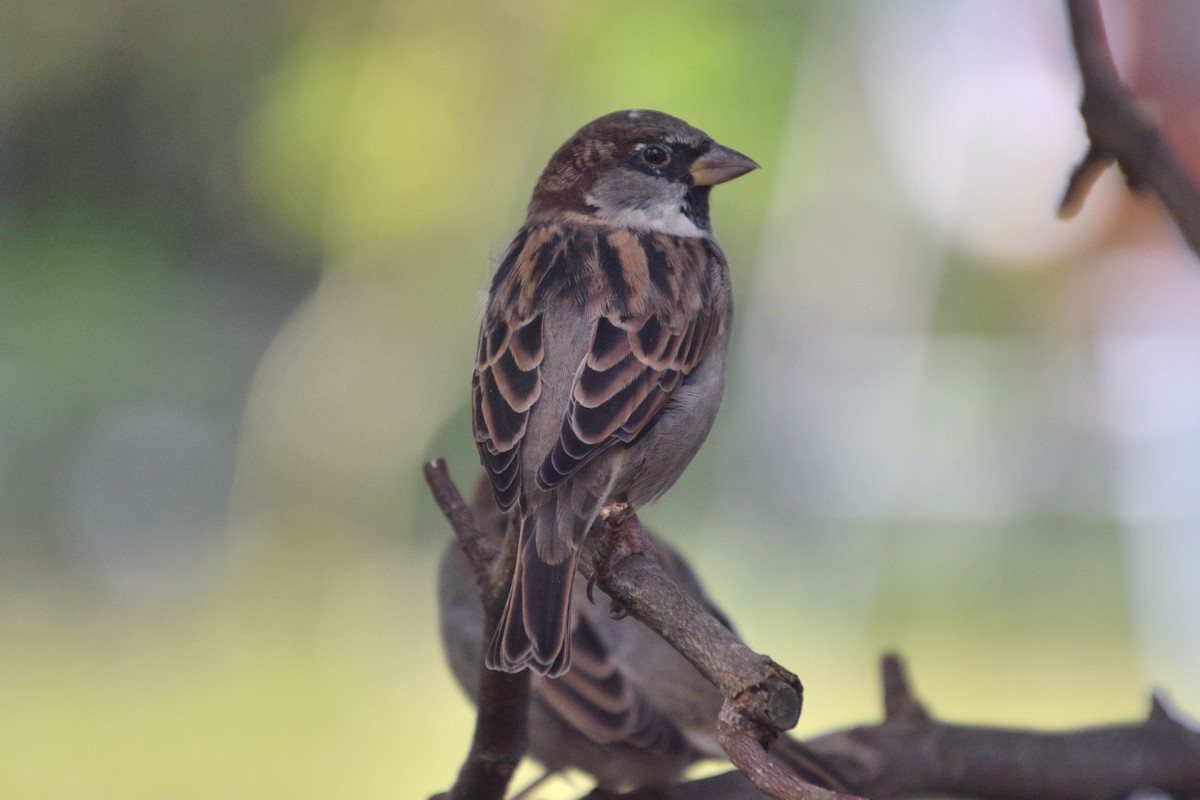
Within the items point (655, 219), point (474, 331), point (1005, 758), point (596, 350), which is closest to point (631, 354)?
point (596, 350)

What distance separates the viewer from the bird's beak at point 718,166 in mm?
2471

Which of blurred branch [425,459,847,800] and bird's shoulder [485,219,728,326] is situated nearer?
blurred branch [425,459,847,800]

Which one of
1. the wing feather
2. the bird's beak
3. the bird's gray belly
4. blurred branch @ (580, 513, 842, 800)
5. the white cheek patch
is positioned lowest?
blurred branch @ (580, 513, 842, 800)

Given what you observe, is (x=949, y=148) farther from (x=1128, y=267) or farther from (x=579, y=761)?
(x=579, y=761)

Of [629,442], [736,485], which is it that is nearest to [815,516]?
[736,485]

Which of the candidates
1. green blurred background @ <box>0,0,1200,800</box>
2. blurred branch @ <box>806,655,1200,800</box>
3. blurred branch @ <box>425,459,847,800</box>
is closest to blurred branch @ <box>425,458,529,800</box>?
blurred branch @ <box>425,459,847,800</box>

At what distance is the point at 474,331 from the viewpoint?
5.32 meters

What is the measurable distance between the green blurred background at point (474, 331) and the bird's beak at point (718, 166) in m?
2.44

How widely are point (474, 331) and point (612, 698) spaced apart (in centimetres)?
289

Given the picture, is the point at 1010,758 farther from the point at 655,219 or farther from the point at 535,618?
the point at 655,219

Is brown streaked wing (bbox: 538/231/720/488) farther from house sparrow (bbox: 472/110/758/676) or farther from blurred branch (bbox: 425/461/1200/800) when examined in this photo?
blurred branch (bbox: 425/461/1200/800)

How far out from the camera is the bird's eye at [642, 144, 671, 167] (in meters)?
2.51

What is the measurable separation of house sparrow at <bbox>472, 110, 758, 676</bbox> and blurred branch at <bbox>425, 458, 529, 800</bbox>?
0.05 m

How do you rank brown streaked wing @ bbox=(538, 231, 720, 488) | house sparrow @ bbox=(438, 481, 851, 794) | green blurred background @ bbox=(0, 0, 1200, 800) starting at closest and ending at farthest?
brown streaked wing @ bbox=(538, 231, 720, 488)
house sparrow @ bbox=(438, 481, 851, 794)
green blurred background @ bbox=(0, 0, 1200, 800)
